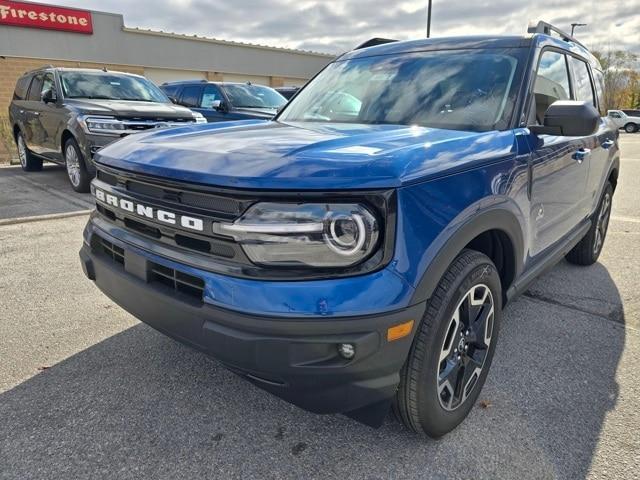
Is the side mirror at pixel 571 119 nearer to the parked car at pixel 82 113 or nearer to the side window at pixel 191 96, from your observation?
the parked car at pixel 82 113

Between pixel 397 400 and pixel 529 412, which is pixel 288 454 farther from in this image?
pixel 529 412

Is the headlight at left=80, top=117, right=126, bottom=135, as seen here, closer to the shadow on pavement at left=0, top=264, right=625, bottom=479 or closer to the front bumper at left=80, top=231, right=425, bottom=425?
the shadow on pavement at left=0, top=264, right=625, bottom=479

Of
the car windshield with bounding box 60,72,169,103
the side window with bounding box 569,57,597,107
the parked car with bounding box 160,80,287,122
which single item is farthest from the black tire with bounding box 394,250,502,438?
the parked car with bounding box 160,80,287,122

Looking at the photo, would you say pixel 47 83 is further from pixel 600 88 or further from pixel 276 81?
pixel 276 81

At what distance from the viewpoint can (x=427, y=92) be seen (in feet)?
8.76

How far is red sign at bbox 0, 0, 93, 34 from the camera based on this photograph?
69.4ft

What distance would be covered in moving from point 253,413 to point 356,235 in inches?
45.3

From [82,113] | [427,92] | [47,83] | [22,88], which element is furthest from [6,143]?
[427,92]

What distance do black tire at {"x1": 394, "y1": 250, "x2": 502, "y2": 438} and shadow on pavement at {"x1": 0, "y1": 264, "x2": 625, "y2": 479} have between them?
0.53ft

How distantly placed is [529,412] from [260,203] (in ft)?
5.53

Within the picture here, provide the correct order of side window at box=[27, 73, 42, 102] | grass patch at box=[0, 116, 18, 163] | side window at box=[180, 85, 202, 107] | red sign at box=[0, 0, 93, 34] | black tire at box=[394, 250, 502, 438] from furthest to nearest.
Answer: red sign at box=[0, 0, 93, 34] < grass patch at box=[0, 116, 18, 163] < side window at box=[180, 85, 202, 107] < side window at box=[27, 73, 42, 102] < black tire at box=[394, 250, 502, 438]

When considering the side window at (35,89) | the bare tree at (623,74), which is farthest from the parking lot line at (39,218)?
the bare tree at (623,74)

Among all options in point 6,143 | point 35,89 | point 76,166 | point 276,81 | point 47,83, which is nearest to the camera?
point 76,166

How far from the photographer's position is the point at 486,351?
230 centimetres
